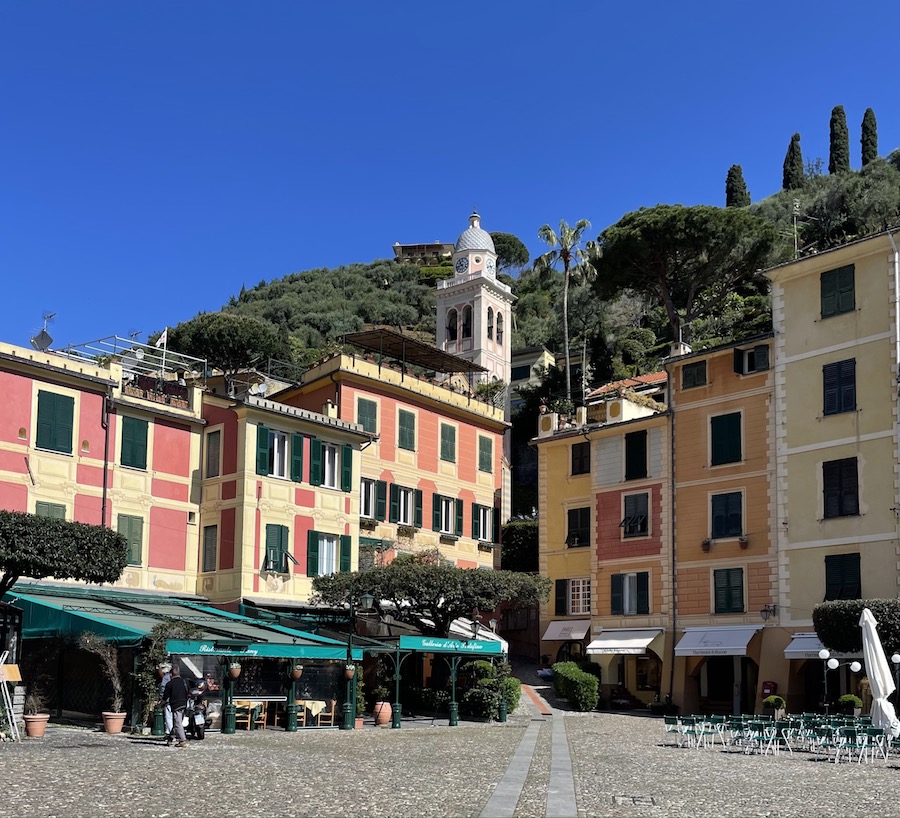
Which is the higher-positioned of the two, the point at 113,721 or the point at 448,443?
the point at 448,443

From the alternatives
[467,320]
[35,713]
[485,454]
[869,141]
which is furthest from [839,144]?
[35,713]

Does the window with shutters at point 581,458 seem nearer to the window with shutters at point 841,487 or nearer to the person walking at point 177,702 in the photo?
the window with shutters at point 841,487

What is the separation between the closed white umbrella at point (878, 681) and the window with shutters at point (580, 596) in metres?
18.6

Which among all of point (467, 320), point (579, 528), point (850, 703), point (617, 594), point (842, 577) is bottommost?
point (850, 703)

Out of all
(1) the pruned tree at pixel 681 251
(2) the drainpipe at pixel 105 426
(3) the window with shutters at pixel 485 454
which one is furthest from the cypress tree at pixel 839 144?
(2) the drainpipe at pixel 105 426

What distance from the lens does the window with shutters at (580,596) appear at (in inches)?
1799

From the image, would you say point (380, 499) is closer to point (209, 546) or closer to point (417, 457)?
point (417, 457)

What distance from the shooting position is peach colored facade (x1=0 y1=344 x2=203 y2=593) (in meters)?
34.4

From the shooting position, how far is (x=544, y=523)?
47562 mm

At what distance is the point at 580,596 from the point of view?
151ft

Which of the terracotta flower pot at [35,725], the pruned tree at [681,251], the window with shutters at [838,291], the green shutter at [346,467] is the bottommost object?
the terracotta flower pot at [35,725]

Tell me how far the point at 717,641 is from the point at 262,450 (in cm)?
1632

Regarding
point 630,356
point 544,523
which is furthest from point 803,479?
point 630,356

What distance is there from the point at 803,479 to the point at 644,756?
16.4m
